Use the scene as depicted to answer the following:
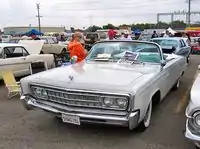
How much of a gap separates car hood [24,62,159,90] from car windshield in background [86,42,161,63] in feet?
0.98

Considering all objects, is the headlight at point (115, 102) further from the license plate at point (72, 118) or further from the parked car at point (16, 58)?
the parked car at point (16, 58)

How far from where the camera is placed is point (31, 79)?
5457 millimetres

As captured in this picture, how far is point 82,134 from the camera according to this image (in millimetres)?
5297

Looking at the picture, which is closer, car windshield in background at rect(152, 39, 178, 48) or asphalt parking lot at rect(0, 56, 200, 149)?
asphalt parking lot at rect(0, 56, 200, 149)

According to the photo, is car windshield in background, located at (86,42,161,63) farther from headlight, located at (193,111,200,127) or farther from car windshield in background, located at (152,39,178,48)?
car windshield in background, located at (152,39,178,48)

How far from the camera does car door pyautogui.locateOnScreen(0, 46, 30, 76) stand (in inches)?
406

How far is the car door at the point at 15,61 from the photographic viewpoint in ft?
33.8

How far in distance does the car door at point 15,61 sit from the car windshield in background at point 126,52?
14.2 feet

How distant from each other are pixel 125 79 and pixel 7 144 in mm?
2092

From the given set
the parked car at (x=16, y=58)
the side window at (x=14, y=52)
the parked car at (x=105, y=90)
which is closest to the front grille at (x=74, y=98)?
the parked car at (x=105, y=90)

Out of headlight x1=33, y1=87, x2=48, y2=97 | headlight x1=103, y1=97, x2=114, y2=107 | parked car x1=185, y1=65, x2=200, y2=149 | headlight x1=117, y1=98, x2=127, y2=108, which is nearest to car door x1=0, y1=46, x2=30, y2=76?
headlight x1=33, y1=87, x2=48, y2=97

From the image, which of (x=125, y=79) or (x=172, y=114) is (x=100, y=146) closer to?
(x=125, y=79)

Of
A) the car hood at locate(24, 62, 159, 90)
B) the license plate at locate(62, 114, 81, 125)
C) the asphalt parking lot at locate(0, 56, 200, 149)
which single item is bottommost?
the asphalt parking lot at locate(0, 56, 200, 149)

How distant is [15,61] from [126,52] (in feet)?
17.4
